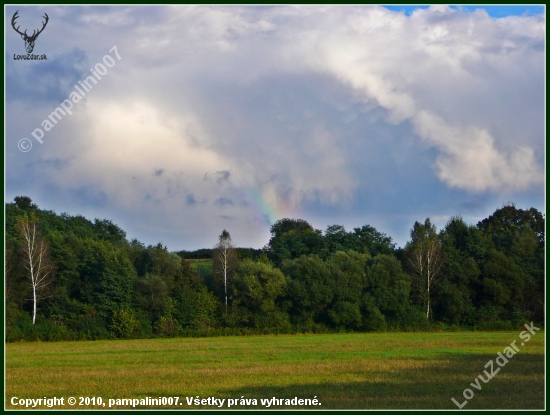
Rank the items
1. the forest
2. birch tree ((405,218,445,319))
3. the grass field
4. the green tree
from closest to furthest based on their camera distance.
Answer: the grass field
the forest
the green tree
birch tree ((405,218,445,319))

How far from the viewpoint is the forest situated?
57719 millimetres

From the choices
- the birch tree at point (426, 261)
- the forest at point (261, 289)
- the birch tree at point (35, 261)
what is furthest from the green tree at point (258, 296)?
the birch tree at point (35, 261)

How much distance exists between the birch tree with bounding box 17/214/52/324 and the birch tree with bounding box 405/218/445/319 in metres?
38.4

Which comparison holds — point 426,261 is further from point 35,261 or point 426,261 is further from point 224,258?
point 35,261

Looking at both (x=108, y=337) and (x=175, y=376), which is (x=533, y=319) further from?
(x=175, y=376)

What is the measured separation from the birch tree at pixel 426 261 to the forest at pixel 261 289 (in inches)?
4.6

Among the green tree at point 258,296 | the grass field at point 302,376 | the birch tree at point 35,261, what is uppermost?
the birch tree at point 35,261

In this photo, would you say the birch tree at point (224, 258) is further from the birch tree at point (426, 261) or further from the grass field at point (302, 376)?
the grass field at point (302, 376)

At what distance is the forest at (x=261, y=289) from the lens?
57.7 meters

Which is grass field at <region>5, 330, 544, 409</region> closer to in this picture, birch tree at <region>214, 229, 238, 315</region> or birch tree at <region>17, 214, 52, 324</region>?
birch tree at <region>17, 214, 52, 324</region>

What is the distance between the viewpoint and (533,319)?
62.9m

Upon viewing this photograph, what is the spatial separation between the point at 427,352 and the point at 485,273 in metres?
34.9

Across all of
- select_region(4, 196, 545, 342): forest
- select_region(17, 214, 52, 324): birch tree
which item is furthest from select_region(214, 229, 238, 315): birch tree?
select_region(17, 214, 52, 324): birch tree

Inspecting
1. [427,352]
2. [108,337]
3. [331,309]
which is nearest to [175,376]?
[427,352]
